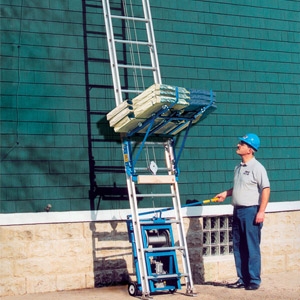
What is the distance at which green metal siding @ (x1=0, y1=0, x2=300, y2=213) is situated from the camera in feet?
28.4

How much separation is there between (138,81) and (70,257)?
8.85ft

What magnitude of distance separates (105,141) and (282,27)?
3.77 meters

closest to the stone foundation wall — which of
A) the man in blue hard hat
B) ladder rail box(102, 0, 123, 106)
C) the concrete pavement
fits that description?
the concrete pavement

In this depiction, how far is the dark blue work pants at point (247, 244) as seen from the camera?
26.5ft

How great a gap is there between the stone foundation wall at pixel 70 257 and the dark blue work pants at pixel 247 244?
1.36 meters

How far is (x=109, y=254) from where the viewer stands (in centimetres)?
890

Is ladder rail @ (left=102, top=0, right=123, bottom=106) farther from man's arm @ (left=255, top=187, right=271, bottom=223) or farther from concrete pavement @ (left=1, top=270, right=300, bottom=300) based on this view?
concrete pavement @ (left=1, top=270, right=300, bottom=300)

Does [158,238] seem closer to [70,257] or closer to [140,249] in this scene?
[140,249]

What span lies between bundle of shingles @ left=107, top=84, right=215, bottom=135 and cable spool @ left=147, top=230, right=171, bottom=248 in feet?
4.30

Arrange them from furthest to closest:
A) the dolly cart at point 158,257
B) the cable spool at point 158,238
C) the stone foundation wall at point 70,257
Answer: the stone foundation wall at point 70,257, the cable spool at point 158,238, the dolly cart at point 158,257

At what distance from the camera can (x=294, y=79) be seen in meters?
10.7

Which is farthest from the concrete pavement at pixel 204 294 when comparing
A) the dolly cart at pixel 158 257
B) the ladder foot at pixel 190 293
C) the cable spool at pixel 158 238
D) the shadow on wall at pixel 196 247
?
the cable spool at pixel 158 238

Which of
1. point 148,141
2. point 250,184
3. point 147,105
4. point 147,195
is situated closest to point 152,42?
point 148,141

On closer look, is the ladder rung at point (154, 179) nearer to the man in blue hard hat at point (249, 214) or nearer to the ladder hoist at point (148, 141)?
the ladder hoist at point (148, 141)
